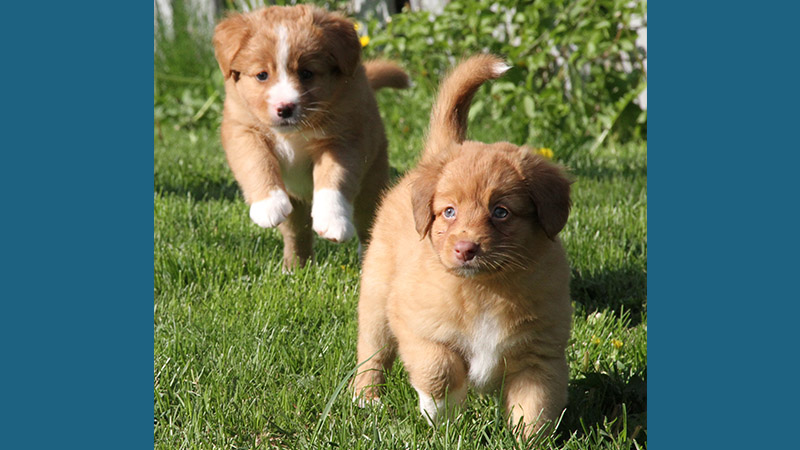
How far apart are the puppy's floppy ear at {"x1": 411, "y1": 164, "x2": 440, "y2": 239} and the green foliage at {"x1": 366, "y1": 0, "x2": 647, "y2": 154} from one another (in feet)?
11.6

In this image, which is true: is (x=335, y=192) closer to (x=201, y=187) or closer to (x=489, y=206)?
(x=489, y=206)

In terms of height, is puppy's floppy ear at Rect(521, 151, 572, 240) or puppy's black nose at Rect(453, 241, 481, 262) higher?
puppy's floppy ear at Rect(521, 151, 572, 240)

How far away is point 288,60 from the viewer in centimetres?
331

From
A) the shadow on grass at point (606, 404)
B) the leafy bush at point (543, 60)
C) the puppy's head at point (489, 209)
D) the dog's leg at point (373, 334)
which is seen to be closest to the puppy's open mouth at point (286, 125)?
the dog's leg at point (373, 334)

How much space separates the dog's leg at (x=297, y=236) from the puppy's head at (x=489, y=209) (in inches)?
68.2

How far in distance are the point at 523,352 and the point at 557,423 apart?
Result: 0.22m

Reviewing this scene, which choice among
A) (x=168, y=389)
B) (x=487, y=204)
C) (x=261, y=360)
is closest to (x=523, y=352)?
(x=487, y=204)

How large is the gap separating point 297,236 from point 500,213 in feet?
6.38

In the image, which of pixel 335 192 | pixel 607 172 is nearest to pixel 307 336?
pixel 335 192

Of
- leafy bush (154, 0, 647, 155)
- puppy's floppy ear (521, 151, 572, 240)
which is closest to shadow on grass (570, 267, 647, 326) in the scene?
puppy's floppy ear (521, 151, 572, 240)

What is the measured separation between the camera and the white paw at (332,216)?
324 centimetres

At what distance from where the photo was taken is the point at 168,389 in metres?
2.73

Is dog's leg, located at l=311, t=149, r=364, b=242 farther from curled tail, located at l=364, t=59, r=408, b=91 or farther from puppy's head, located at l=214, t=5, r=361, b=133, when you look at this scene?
curled tail, located at l=364, t=59, r=408, b=91

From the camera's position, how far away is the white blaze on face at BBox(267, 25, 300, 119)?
10.7ft
